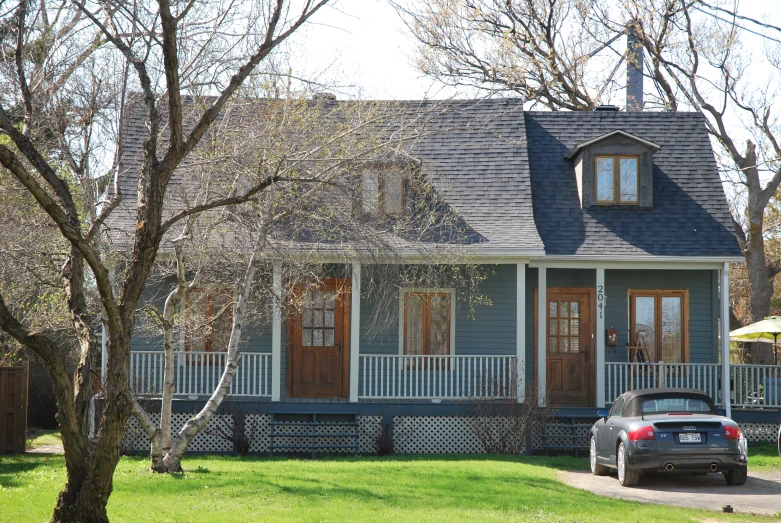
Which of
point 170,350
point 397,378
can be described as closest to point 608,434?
point 397,378

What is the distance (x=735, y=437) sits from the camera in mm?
11766

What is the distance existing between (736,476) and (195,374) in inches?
365

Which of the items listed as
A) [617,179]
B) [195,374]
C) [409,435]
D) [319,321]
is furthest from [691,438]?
[195,374]

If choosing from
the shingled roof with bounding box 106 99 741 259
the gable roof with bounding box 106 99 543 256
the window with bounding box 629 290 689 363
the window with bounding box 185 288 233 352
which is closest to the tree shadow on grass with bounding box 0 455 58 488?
the window with bounding box 185 288 233 352

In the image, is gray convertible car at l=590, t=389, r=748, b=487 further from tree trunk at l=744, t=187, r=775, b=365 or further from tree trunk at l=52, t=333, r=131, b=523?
tree trunk at l=744, t=187, r=775, b=365

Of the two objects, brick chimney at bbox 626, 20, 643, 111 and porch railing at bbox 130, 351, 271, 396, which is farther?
brick chimney at bbox 626, 20, 643, 111

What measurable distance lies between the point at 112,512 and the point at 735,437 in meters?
8.07

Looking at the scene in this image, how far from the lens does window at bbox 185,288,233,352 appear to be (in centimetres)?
1489

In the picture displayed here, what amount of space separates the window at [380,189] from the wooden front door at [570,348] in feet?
14.7

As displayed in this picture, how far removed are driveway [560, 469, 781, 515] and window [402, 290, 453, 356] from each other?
14.7ft

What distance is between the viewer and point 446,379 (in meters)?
→ 15.8

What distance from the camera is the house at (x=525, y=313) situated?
16.1m

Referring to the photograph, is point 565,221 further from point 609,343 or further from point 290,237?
point 290,237

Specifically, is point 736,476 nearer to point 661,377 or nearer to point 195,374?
point 661,377
